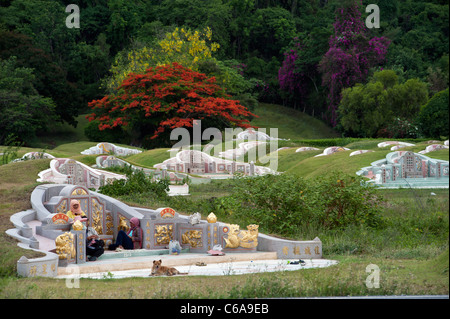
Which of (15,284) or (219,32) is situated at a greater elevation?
(219,32)

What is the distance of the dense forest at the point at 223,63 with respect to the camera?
3675 cm

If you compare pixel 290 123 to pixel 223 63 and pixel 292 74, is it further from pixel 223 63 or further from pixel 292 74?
pixel 223 63

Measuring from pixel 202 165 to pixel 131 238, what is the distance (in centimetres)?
1595

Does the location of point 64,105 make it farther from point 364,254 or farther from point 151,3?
point 364,254

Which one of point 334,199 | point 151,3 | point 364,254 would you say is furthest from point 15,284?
point 151,3

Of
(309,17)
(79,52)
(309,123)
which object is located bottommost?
(309,123)

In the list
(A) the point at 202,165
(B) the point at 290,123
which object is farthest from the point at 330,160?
(B) the point at 290,123

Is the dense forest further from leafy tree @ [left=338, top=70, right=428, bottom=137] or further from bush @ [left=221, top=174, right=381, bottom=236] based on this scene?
bush @ [left=221, top=174, right=381, bottom=236]

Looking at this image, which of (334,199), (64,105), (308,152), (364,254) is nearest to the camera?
(364,254)

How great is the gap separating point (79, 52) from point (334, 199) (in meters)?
38.3

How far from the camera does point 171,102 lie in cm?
3538

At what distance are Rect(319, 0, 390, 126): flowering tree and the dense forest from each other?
0.09 m

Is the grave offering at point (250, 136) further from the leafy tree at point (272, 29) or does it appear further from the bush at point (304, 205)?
the bush at point (304, 205)

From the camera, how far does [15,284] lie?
26.7 ft
